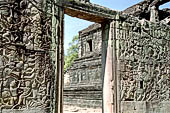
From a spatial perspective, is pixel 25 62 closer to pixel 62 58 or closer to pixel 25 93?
pixel 25 93

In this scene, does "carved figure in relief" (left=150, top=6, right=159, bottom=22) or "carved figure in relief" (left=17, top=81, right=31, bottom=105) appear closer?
"carved figure in relief" (left=17, top=81, right=31, bottom=105)

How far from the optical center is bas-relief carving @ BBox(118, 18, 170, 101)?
6.31 metres

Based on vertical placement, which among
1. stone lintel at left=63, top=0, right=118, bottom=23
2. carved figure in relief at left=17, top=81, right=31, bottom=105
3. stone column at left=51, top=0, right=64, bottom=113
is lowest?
carved figure in relief at left=17, top=81, right=31, bottom=105

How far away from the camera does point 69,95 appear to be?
1322 centimetres

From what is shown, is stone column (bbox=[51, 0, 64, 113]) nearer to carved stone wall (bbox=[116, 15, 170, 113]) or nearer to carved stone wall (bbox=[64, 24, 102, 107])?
carved stone wall (bbox=[116, 15, 170, 113])

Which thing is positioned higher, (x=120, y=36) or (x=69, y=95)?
(x=120, y=36)

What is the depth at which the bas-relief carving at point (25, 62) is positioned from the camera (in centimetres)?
436

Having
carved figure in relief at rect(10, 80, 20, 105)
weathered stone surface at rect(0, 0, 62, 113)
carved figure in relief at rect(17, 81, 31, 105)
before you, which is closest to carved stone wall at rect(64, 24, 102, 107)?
weathered stone surface at rect(0, 0, 62, 113)

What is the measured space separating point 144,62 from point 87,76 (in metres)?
8.27

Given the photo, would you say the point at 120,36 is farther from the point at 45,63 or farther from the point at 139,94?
the point at 45,63

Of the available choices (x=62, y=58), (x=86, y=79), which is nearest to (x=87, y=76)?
(x=86, y=79)

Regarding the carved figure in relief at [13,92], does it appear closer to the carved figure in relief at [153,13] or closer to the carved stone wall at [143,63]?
the carved stone wall at [143,63]

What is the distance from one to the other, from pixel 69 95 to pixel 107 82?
7517mm

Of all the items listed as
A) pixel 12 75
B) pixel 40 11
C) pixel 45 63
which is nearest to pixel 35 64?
pixel 45 63
